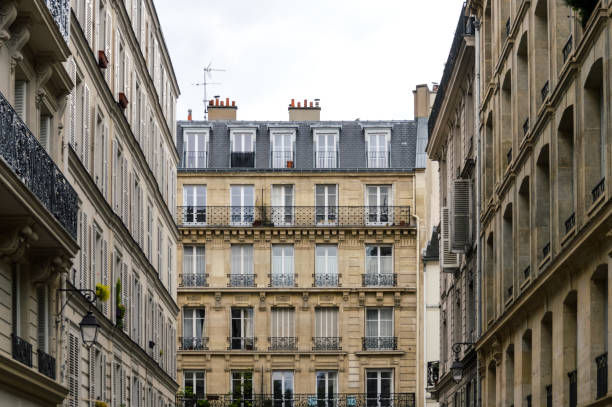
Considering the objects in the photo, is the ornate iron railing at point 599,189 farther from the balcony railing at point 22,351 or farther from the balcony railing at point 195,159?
the balcony railing at point 195,159

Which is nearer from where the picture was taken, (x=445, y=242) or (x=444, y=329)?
(x=445, y=242)

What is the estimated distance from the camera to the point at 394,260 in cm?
6738

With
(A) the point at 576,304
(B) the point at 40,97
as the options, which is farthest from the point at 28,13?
(A) the point at 576,304

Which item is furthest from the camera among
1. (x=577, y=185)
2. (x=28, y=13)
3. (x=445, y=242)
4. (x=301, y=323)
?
(x=301, y=323)

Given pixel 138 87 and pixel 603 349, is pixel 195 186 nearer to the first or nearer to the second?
pixel 138 87

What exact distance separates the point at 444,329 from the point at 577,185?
83.1 feet

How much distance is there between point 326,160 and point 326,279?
6.46 metres

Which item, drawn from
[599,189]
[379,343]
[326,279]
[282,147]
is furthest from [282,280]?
[599,189]

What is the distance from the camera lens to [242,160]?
69.9 metres

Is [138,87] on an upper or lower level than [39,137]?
upper

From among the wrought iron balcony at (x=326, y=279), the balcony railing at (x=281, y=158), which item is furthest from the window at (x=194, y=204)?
the wrought iron balcony at (x=326, y=279)

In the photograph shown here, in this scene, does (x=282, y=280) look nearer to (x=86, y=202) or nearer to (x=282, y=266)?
(x=282, y=266)

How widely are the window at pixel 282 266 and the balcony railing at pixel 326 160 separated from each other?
4740 millimetres

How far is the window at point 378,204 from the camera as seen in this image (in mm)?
68188
